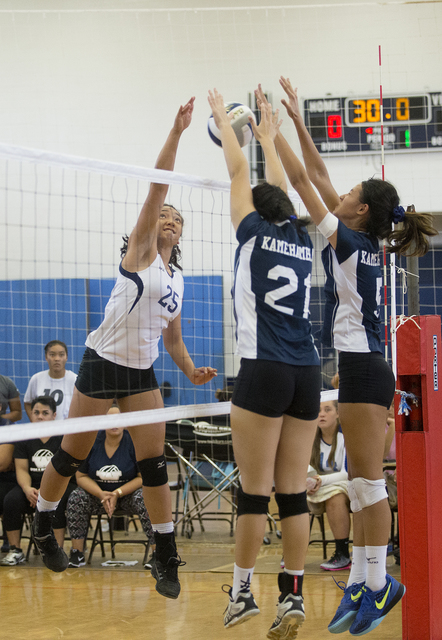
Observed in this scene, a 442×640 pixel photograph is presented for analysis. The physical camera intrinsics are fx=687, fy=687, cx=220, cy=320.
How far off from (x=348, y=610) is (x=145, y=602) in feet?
6.78

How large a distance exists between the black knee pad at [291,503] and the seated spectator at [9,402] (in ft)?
12.1

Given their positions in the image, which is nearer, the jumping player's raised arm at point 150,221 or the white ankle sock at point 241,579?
the white ankle sock at point 241,579

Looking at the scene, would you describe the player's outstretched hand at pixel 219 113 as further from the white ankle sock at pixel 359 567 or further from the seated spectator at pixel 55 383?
the seated spectator at pixel 55 383

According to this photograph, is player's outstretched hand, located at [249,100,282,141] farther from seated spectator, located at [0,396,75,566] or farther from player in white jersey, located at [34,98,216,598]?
seated spectator, located at [0,396,75,566]

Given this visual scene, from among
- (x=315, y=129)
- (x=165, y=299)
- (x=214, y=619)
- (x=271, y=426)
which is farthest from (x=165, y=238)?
(x=315, y=129)

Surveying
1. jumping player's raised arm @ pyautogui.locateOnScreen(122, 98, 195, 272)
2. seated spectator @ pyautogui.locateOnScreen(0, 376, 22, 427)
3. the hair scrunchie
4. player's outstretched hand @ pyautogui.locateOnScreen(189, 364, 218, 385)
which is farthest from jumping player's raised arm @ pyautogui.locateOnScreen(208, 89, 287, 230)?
seated spectator @ pyautogui.locateOnScreen(0, 376, 22, 427)

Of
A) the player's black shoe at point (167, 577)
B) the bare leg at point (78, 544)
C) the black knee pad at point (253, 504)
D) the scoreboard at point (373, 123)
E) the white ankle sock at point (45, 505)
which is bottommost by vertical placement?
the bare leg at point (78, 544)

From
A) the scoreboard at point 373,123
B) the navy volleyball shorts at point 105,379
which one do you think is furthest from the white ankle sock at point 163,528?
the scoreboard at point 373,123

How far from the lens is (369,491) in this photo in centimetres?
327

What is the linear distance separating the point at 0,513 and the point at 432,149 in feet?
21.2

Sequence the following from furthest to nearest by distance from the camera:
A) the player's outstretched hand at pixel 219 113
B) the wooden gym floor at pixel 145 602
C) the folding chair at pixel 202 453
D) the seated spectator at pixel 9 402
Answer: the folding chair at pixel 202 453
the seated spectator at pixel 9 402
the wooden gym floor at pixel 145 602
the player's outstretched hand at pixel 219 113

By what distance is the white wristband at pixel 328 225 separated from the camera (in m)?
3.14

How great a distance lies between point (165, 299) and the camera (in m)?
3.43

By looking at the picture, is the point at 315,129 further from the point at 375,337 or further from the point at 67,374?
the point at 375,337
